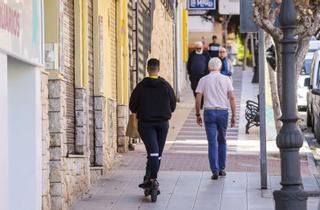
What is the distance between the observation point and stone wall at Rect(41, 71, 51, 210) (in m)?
9.64

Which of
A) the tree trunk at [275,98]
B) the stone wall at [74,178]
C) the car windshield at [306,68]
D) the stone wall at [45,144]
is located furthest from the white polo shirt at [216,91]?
the car windshield at [306,68]

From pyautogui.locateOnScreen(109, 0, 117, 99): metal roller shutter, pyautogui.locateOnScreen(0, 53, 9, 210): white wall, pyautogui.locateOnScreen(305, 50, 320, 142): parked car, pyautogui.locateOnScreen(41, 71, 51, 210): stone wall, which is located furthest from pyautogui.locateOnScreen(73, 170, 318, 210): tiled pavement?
pyautogui.locateOnScreen(305, 50, 320, 142): parked car

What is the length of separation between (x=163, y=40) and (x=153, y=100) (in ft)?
52.3

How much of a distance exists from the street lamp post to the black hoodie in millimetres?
3324

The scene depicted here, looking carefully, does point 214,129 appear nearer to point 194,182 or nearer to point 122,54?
point 194,182

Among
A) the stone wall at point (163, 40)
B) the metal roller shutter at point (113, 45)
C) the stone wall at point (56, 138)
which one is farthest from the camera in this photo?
the stone wall at point (163, 40)

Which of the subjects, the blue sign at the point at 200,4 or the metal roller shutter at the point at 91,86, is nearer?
the metal roller shutter at the point at 91,86

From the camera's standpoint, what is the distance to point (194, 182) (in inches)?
526

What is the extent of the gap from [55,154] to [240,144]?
9475mm

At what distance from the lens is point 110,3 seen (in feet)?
51.1

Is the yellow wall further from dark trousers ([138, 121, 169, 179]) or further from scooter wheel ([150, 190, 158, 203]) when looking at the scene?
scooter wheel ([150, 190, 158, 203])

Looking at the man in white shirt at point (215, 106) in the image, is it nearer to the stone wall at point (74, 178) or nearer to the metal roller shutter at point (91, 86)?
the metal roller shutter at point (91, 86)

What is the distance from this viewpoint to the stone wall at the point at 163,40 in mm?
24416

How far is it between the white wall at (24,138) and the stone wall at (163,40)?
43.2 feet
